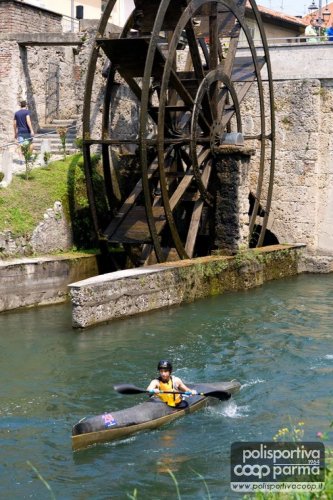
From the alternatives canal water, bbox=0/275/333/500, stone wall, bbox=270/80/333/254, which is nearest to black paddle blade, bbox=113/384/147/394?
canal water, bbox=0/275/333/500

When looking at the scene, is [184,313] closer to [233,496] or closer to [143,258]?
[143,258]

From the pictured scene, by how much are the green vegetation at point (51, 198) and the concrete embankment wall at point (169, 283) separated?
2.06 metres

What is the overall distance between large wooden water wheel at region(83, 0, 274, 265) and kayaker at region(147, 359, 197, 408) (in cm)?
533

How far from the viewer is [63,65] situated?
21734 millimetres

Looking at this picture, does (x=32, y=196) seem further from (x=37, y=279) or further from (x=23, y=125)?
(x=23, y=125)

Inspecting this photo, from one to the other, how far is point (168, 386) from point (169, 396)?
0.35 feet

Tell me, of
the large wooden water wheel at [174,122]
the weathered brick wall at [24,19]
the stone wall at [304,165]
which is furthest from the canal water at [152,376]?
the weathered brick wall at [24,19]

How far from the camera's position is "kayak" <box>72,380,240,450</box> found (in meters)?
8.45

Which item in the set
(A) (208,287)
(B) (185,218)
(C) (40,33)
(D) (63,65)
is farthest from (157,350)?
(D) (63,65)

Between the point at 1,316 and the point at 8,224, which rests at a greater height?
the point at 8,224

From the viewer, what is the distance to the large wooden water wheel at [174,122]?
A: 1504cm

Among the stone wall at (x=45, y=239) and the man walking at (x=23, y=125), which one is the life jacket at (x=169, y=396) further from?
the man walking at (x=23, y=125)

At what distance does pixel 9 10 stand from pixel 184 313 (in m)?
8.74

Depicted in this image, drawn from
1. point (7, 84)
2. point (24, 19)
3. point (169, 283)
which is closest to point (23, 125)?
point (7, 84)
